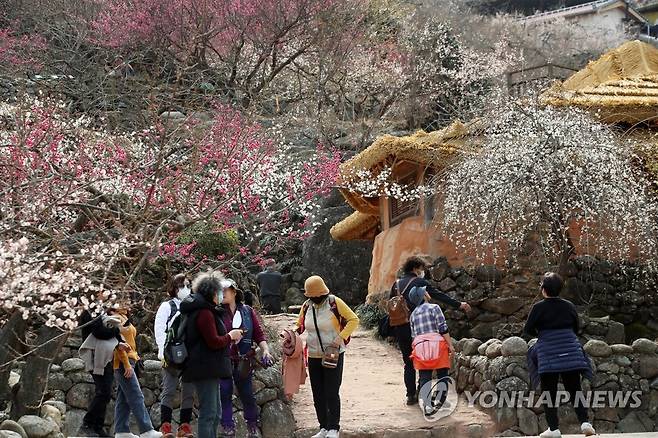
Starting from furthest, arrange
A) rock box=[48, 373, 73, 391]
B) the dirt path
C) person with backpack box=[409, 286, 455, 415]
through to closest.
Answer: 1. rock box=[48, 373, 73, 391]
2. the dirt path
3. person with backpack box=[409, 286, 455, 415]

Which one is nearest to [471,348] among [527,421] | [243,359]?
[527,421]

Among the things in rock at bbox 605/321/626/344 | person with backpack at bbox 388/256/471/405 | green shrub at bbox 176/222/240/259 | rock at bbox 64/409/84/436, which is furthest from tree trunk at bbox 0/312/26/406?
rock at bbox 605/321/626/344

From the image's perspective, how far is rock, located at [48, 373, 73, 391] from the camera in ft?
33.9

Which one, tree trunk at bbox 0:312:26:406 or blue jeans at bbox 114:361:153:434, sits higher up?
tree trunk at bbox 0:312:26:406

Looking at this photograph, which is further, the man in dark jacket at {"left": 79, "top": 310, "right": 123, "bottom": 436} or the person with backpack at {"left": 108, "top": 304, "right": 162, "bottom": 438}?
the man in dark jacket at {"left": 79, "top": 310, "right": 123, "bottom": 436}

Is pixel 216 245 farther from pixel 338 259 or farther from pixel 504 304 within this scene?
pixel 504 304

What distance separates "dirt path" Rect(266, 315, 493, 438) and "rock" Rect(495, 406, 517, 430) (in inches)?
4.3

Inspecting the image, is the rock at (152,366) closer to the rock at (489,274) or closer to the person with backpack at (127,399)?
the person with backpack at (127,399)

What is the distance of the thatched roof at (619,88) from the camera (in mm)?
14711

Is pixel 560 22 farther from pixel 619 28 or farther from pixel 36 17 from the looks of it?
pixel 36 17

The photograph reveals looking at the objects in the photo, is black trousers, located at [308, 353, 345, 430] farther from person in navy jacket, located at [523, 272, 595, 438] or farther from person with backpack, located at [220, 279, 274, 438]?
person in navy jacket, located at [523, 272, 595, 438]

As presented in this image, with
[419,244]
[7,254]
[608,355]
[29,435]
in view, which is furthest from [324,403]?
[419,244]

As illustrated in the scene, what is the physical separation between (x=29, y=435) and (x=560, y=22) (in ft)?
117

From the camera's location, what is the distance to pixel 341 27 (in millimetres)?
26234
